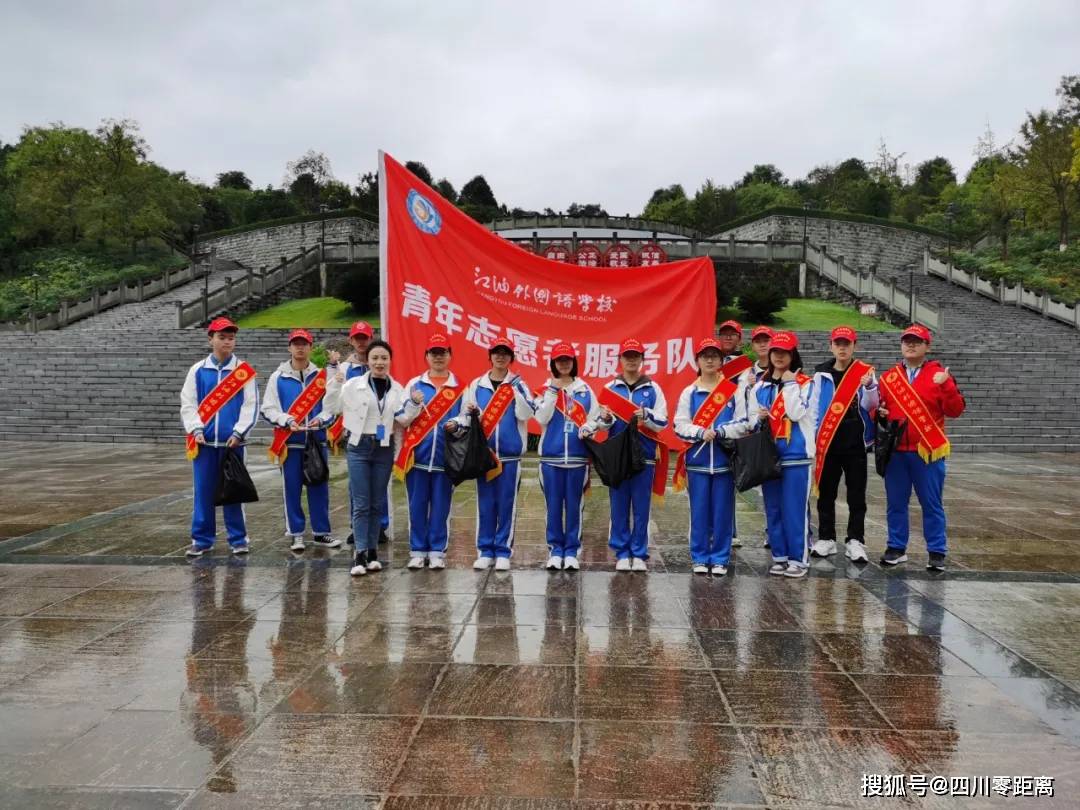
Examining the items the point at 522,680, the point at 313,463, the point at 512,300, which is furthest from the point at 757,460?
the point at 313,463

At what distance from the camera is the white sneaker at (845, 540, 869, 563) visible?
231 inches

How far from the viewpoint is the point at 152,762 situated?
2.76 meters

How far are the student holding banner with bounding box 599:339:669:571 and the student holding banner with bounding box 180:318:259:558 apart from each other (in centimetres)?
285

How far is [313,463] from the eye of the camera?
6043 mm

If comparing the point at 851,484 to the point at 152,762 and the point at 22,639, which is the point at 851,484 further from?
the point at 22,639

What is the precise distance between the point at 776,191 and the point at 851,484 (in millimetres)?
61823

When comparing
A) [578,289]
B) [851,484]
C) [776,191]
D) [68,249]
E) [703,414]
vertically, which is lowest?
[851,484]

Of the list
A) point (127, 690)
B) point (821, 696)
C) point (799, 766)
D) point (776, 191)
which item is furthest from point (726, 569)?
point (776, 191)

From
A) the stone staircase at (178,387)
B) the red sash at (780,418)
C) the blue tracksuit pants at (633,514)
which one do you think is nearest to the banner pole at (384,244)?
the blue tracksuit pants at (633,514)

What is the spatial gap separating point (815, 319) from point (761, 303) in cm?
275

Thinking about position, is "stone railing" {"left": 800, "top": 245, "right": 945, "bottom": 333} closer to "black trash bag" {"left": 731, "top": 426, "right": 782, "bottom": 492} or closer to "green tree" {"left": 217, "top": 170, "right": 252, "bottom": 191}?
"black trash bag" {"left": 731, "top": 426, "right": 782, "bottom": 492}

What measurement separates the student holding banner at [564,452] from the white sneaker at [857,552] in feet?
7.16

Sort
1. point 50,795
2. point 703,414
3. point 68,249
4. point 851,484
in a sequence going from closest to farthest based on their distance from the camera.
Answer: point 50,795 < point 703,414 < point 851,484 < point 68,249

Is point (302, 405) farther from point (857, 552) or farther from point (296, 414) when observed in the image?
point (857, 552)
